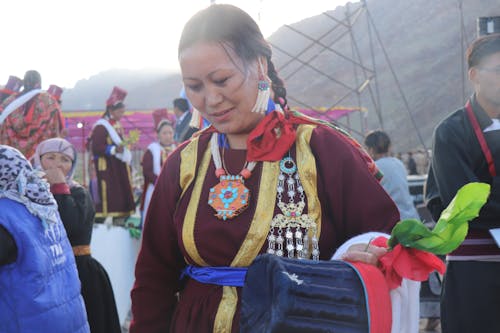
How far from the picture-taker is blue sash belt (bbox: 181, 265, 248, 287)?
6.38 feet

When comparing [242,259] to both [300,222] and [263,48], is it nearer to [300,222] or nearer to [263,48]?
[300,222]

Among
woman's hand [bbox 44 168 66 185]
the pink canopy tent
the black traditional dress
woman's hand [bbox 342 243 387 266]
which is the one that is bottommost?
the black traditional dress

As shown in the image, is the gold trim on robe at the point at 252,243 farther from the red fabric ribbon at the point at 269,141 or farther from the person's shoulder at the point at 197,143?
the person's shoulder at the point at 197,143

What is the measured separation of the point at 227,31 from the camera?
1.94 m

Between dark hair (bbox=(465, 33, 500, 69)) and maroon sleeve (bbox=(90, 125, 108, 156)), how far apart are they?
20.8 ft

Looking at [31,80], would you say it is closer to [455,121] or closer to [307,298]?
[455,121]

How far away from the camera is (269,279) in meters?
1.56

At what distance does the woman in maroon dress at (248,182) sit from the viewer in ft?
6.30

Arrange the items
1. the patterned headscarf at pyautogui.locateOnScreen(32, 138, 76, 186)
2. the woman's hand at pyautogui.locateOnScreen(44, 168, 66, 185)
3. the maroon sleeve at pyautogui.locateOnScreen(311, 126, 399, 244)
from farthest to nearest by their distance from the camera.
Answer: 1. the patterned headscarf at pyautogui.locateOnScreen(32, 138, 76, 186)
2. the woman's hand at pyautogui.locateOnScreen(44, 168, 66, 185)
3. the maroon sleeve at pyautogui.locateOnScreen(311, 126, 399, 244)

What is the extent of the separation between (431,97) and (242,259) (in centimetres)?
6472

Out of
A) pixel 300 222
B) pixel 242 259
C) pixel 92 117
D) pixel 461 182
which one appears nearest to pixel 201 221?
pixel 242 259

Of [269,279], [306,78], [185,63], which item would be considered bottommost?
[269,279]

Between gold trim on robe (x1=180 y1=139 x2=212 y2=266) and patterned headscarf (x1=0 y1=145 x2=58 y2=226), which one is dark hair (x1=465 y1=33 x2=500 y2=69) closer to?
gold trim on robe (x1=180 y1=139 x2=212 y2=266)

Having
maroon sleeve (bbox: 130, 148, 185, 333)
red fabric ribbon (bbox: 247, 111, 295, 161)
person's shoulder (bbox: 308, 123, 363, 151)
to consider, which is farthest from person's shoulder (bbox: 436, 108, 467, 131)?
maroon sleeve (bbox: 130, 148, 185, 333)
